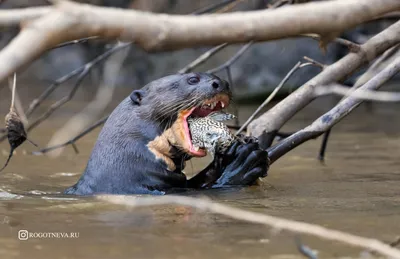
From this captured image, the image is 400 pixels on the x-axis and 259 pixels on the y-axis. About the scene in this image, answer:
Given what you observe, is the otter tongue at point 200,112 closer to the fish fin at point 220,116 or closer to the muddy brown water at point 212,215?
the fish fin at point 220,116

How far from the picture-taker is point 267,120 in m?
3.50

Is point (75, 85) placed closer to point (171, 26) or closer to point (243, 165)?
point (243, 165)

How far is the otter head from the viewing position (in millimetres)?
3266

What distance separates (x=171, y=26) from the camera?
156cm

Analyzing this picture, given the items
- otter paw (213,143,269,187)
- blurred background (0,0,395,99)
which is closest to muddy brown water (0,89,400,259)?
otter paw (213,143,269,187)

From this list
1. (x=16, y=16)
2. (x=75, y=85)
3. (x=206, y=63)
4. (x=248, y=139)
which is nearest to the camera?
(x=16, y=16)

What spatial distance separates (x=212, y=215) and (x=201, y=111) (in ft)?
2.66

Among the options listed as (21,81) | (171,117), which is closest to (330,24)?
(171,117)

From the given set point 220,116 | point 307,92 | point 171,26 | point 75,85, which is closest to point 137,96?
point 220,116

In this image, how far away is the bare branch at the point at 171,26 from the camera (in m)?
1.48

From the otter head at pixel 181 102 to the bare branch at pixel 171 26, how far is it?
5.24 ft

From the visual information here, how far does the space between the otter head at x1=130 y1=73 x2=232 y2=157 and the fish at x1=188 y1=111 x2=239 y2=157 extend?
3 centimetres

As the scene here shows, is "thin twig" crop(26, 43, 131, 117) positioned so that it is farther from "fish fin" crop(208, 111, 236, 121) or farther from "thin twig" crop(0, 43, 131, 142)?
"fish fin" crop(208, 111, 236, 121)

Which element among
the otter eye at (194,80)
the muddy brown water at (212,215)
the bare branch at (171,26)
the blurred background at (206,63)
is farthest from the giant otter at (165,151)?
the blurred background at (206,63)
